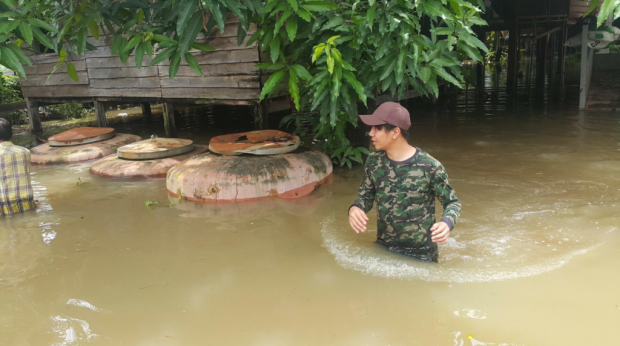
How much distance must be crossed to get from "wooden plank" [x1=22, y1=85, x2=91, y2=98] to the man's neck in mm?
8506

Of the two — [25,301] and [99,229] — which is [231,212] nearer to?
[99,229]

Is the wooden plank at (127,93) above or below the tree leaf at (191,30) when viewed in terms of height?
below

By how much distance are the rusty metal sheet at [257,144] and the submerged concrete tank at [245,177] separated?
5 centimetres

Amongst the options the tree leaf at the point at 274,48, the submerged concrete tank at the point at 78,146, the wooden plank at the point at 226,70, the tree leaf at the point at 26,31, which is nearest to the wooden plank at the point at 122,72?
the wooden plank at the point at 226,70

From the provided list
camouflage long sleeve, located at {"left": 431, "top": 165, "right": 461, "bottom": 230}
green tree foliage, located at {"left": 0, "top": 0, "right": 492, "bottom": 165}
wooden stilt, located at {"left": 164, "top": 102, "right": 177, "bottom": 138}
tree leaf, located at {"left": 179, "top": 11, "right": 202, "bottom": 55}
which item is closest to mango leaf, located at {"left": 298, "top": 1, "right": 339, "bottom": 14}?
green tree foliage, located at {"left": 0, "top": 0, "right": 492, "bottom": 165}

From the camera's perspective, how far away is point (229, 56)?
7379mm

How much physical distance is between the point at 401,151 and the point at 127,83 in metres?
7.35

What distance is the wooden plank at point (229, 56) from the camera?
23.4 ft

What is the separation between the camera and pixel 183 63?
8.02 meters

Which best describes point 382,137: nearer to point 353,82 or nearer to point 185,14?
point 353,82

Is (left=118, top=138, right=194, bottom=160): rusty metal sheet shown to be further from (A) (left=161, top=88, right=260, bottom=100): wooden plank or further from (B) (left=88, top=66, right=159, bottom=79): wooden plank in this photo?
(B) (left=88, top=66, right=159, bottom=79): wooden plank

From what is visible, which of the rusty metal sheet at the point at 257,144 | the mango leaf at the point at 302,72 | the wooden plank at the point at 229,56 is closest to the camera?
the mango leaf at the point at 302,72

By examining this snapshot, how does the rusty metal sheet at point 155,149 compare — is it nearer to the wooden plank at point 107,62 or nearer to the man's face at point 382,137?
the wooden plank at point 107,62

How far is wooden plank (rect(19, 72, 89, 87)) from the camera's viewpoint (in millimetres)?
9758
